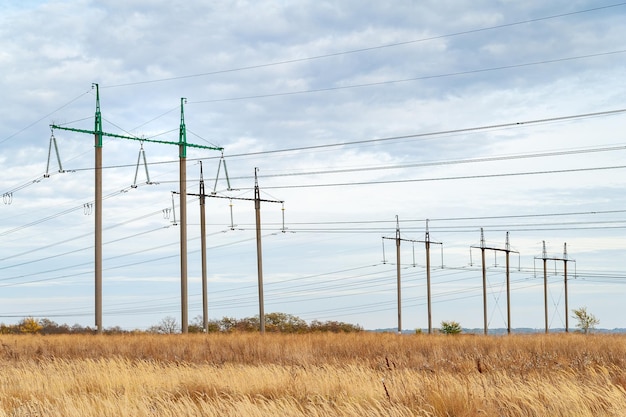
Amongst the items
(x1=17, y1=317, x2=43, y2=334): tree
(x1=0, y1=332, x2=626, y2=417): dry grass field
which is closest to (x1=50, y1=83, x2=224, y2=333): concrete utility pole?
(x1=0, y1=332, x2=626, y2=417): dry grass field

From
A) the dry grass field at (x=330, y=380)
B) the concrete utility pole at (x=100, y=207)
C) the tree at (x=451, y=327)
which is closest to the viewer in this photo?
the dry grass field at (x=330, y=380)

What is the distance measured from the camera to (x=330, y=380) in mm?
17297

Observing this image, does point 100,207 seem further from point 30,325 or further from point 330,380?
point 30,325

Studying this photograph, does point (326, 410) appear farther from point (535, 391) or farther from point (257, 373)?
point (257, 373)

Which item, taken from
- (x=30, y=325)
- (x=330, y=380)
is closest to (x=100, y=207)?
(x=330, y=380)

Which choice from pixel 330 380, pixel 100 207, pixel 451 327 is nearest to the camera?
pixel 330 380

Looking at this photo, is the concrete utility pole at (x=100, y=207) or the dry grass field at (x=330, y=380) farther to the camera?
the concrete utility pole at (x=100, y=207)

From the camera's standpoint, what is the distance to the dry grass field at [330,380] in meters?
13.1

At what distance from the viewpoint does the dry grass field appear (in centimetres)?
1313

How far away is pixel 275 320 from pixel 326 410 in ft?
269

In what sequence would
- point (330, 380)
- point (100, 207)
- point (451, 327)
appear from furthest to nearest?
point (451, 327) < point (100, 207) < point (330, 380)

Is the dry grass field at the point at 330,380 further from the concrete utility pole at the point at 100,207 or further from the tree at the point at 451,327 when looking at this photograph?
the tree at the point at 451,327

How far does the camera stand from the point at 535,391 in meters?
13.9

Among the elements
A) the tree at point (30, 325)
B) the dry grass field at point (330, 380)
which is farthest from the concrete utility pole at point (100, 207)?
the tree at point (30, 325)
